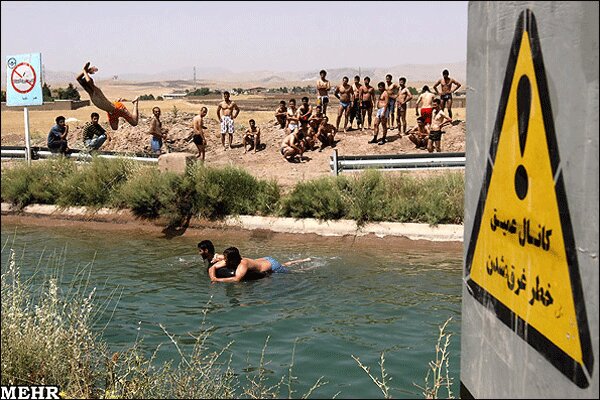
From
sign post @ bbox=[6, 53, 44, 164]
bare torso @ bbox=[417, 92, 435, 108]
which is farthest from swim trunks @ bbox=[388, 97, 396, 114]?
sign post @ bbox=[6, 53, 44, 164]

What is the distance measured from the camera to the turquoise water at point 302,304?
846cm

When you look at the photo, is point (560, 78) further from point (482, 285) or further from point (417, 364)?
point (417, 364)

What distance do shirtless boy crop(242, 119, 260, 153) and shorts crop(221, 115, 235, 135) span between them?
700mm

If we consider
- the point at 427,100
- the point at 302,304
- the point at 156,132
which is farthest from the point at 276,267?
the point at 156,132

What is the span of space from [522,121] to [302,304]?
734cm

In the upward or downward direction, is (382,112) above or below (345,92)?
below

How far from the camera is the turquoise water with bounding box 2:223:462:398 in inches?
333

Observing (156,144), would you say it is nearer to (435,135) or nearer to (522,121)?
(435,135)

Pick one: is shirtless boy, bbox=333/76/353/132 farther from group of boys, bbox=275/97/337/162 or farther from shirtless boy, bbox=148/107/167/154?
shirtless boy, bbox=148/107/167/154

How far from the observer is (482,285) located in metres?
4.75

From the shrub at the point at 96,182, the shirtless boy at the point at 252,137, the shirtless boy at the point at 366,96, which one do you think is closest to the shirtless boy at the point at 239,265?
the shrub at the point at 96,182

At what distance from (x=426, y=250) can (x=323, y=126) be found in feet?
31.8

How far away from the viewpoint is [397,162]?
18.4 metres

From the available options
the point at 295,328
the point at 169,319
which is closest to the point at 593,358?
the point at 295,328
